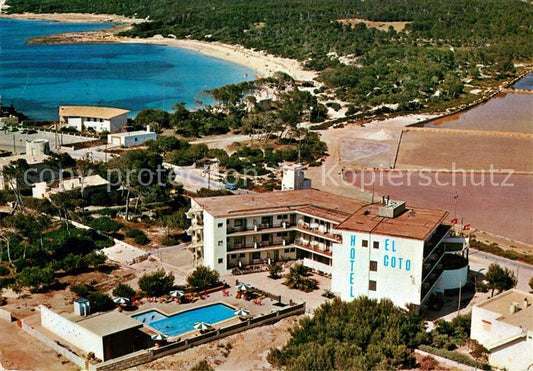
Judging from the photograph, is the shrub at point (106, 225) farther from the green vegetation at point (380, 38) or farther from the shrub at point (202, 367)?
the green vegetation at point (380, 38)

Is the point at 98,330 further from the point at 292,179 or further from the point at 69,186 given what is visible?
the point at 69,186

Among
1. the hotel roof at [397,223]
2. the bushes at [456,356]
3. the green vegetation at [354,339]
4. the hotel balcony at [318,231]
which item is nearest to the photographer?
the green vegetation at [354,339]

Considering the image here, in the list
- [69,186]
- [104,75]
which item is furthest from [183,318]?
[104,75]

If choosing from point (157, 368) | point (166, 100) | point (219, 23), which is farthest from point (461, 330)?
point (219, 23)

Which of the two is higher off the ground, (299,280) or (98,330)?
(98,330)

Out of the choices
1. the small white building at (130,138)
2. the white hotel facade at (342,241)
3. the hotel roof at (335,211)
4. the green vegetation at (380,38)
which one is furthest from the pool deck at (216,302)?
the green vegetation at (380,38)
